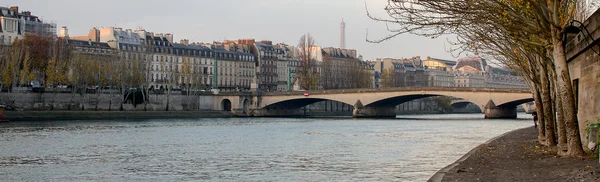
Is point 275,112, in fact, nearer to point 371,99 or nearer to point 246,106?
point 246,106

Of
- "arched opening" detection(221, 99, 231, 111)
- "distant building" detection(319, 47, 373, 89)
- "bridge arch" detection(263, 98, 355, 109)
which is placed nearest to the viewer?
"bridge arch" detection(263, 98, 355, 109)

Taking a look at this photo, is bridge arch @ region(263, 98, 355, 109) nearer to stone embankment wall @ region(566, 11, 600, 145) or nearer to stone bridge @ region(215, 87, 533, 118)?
stone bridge @ region(215, 87, 533, 118)

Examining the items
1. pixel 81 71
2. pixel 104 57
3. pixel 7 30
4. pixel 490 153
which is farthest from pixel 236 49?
pixel 490 153

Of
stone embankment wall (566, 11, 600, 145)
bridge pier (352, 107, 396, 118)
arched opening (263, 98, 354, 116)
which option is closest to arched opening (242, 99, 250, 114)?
arched opening (263, 98, 354, 116)

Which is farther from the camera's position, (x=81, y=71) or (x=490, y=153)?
(x=81, y=71)

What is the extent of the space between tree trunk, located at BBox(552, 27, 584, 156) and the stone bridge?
68.6 meters

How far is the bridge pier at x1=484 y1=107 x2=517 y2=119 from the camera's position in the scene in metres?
93.8

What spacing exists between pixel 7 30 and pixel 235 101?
31085 mm

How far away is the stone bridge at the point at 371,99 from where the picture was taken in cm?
9412

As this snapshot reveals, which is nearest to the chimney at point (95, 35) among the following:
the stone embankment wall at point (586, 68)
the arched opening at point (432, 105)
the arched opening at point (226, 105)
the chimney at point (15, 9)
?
the chimney at point (15, 9)

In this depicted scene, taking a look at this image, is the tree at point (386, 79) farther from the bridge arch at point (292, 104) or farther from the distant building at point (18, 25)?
the distant building at point (18, 25)

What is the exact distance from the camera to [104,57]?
123250 mm

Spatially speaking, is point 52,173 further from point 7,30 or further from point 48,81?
point 7,30

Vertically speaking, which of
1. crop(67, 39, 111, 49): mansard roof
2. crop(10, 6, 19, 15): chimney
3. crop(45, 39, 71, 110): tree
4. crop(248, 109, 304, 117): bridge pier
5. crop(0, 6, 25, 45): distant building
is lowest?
crop(248, 109, 304, 117): bridge pier
